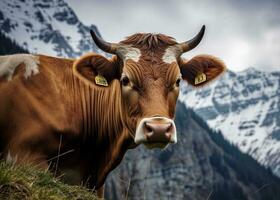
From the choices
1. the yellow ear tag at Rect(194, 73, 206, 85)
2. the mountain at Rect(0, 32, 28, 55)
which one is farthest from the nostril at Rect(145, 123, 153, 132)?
the mountain at Rect(0, 32, 28, 55)

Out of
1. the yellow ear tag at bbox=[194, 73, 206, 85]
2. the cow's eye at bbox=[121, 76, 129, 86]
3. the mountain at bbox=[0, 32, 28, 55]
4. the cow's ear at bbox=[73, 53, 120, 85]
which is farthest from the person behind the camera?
the mountain at bbox=[0, 32, 28, 55]

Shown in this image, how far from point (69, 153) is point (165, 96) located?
5.65 ft

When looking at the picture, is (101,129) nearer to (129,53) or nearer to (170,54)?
(129,53)

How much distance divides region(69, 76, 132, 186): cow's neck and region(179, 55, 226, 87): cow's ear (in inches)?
44.8

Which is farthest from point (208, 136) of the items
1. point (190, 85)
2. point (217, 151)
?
point (190, 85)

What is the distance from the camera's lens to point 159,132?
6145mm

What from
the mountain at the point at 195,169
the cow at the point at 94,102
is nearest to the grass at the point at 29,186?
the cow at the point at 94,102

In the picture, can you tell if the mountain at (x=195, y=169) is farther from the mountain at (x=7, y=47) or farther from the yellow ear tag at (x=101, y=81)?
the yellow ear tag at (x=101, y=81)

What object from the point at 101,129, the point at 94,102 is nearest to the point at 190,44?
the point at 94,102

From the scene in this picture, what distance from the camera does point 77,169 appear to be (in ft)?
25.4

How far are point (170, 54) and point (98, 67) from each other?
1.16 m

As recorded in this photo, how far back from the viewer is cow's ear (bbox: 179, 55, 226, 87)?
26.7 ft

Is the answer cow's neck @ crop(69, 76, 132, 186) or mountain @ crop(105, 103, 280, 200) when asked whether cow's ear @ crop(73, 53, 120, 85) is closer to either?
cow's neck @ crop(69, 76, 132, 186)

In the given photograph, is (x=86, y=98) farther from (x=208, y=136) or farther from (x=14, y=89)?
(x=208, y=136)
